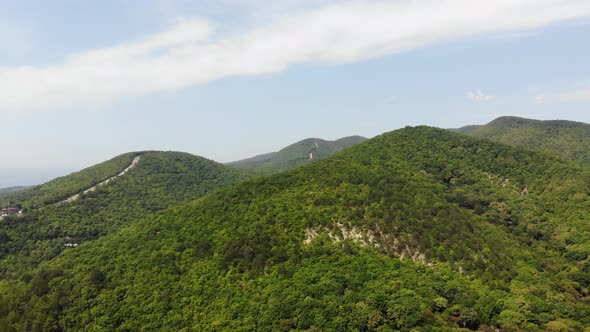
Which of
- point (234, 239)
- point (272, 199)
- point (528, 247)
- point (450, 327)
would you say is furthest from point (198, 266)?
point (528, 247)

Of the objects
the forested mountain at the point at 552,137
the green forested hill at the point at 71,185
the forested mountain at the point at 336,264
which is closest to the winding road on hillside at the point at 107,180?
the green forested hill at the point at 71,185

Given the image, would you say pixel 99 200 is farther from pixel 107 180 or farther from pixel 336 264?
pixel 336 264

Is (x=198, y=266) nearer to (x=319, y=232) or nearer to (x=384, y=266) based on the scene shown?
(x=319, y=232)

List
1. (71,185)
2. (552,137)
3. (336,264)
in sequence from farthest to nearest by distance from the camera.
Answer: (552,137), (71,185), (336,264)

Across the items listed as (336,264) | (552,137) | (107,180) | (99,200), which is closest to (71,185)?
(107,180)

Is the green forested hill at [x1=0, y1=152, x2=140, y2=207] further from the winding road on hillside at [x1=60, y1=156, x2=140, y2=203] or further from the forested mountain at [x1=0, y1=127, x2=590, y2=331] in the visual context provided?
the forested mountain at [x1=0, y1=127, x2=590, y2=331]

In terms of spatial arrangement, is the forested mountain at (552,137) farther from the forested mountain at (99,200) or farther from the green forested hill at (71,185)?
the green forested hill at (71,185)

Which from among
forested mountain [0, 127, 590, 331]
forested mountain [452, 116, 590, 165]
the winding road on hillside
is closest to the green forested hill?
the winding road on hillside
